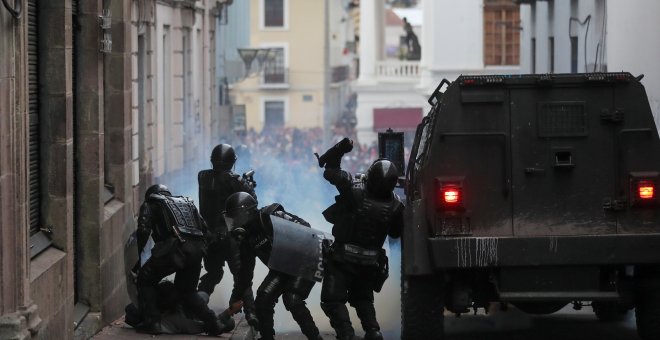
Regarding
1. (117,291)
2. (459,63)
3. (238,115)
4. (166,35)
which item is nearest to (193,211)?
(117,291)

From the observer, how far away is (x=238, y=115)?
50125mm

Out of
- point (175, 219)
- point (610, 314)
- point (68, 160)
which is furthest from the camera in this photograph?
point (610, 314)

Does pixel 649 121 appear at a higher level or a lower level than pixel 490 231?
higher

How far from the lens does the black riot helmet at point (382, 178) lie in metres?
12.0

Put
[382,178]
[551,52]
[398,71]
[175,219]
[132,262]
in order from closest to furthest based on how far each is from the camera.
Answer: [382,178] < [175,219] < [132,262] < [551,52] < [398,71]

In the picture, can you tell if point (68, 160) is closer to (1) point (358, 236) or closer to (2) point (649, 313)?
(1) point (358, 236)

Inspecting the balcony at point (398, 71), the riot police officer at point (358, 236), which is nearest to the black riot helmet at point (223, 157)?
the riot police officer at point (358, 236)

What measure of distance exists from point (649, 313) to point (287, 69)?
180ft

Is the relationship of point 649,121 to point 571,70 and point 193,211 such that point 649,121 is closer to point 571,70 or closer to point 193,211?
point 193,211

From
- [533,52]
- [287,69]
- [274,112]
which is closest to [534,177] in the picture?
[533,52]

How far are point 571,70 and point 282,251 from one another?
13507mm

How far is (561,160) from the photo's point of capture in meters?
11.8

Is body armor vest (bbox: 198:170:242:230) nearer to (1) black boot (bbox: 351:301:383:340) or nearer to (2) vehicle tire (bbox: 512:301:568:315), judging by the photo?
(1) black boot (bbox: 351:301:383:340)

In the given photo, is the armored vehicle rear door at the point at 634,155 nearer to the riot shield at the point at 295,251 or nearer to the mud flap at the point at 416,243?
the mud flap at the point at 416,243
